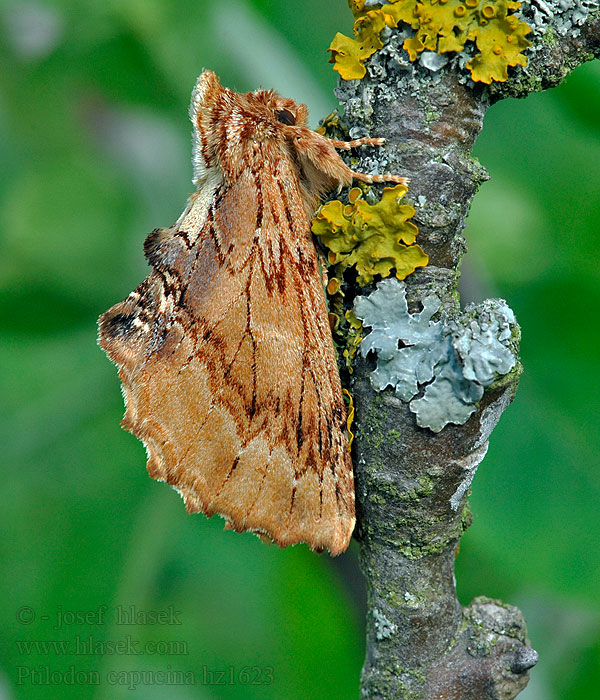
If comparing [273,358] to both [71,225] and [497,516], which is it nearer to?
[497,516]

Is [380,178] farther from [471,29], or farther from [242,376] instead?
[242,376]

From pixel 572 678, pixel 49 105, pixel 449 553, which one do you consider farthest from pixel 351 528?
pixel 49 105

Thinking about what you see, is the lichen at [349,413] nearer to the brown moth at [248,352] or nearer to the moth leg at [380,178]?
the brown moth at [248,352]

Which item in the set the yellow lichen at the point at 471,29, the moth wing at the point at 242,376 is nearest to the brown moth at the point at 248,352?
the moth wing at the point at 242,376

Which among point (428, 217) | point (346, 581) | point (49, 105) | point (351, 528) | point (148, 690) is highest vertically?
point (428, 217)

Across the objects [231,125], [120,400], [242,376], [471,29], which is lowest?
[120,400]

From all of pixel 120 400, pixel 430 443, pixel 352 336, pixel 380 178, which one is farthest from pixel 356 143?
pixel 120 400

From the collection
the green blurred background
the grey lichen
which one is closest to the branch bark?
the grey lichen
